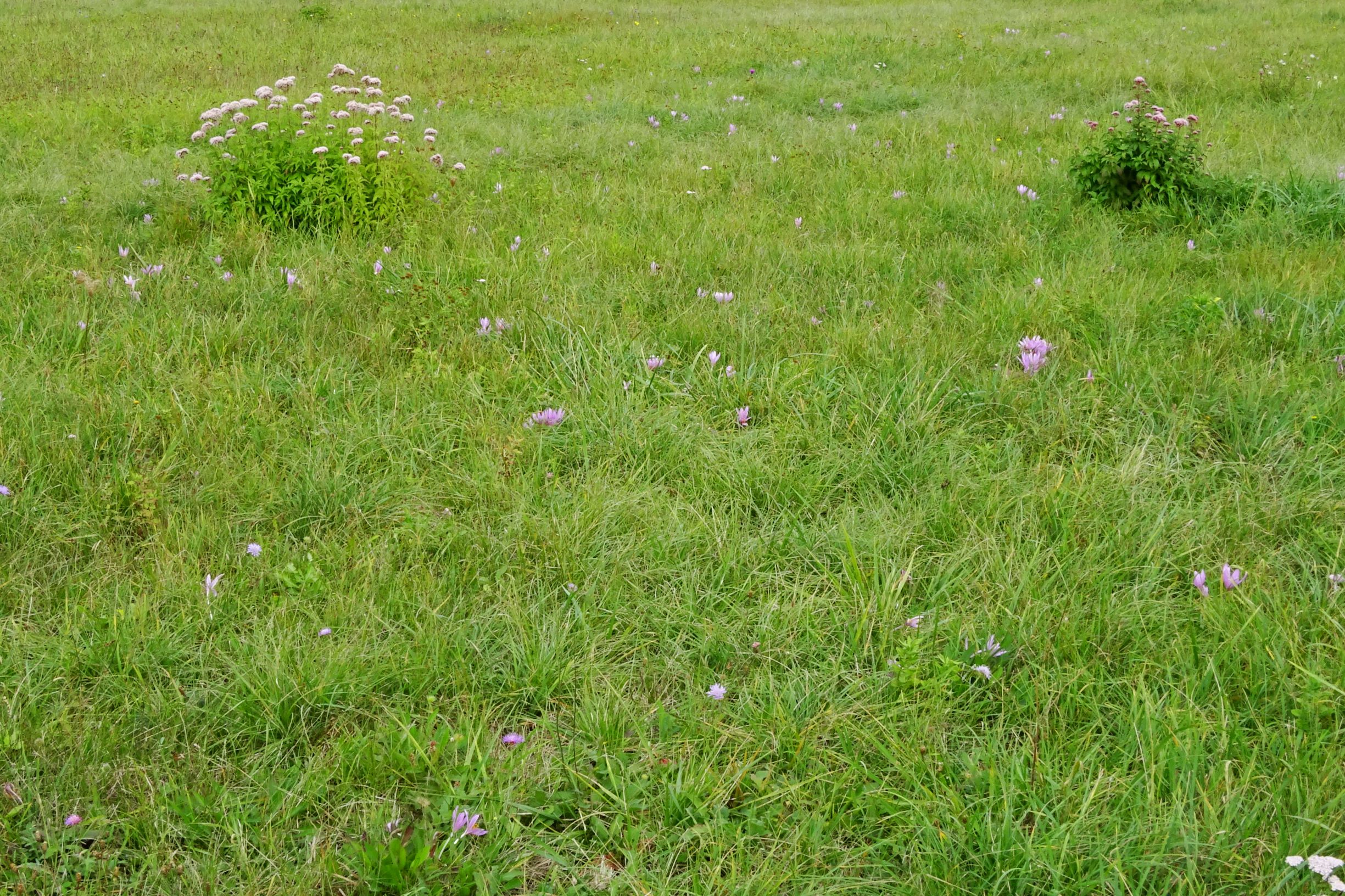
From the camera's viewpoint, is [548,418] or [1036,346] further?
[1036,346]

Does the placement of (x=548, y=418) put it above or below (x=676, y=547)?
above

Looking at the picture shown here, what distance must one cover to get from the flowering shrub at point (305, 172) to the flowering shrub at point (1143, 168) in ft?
A: 13.6

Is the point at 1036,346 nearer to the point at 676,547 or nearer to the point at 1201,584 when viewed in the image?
the point at 1201,584

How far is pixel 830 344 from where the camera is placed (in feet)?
12.3

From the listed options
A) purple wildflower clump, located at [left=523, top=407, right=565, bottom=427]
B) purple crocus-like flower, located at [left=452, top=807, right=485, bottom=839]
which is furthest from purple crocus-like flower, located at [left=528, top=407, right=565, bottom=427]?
purple crocus-like flower, located at [left=452, top=807, right=485, bottom=839]

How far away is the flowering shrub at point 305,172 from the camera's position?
5105mm

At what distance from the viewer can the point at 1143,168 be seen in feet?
17.5

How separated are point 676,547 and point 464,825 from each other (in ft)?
3.59

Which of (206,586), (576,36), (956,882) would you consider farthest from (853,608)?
(576,36)

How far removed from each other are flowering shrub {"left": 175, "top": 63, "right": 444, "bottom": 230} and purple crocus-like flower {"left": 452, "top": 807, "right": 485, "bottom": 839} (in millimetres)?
4049

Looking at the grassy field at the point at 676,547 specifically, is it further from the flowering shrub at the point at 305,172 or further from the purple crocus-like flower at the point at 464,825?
the flowering shrub at the point at 305,172

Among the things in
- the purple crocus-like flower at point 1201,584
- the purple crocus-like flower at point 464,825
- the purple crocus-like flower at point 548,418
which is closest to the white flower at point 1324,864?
the purple crocus-like flower at point 1201,584

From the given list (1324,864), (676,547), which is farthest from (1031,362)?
(1324,864)

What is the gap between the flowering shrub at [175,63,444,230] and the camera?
5105 mm
